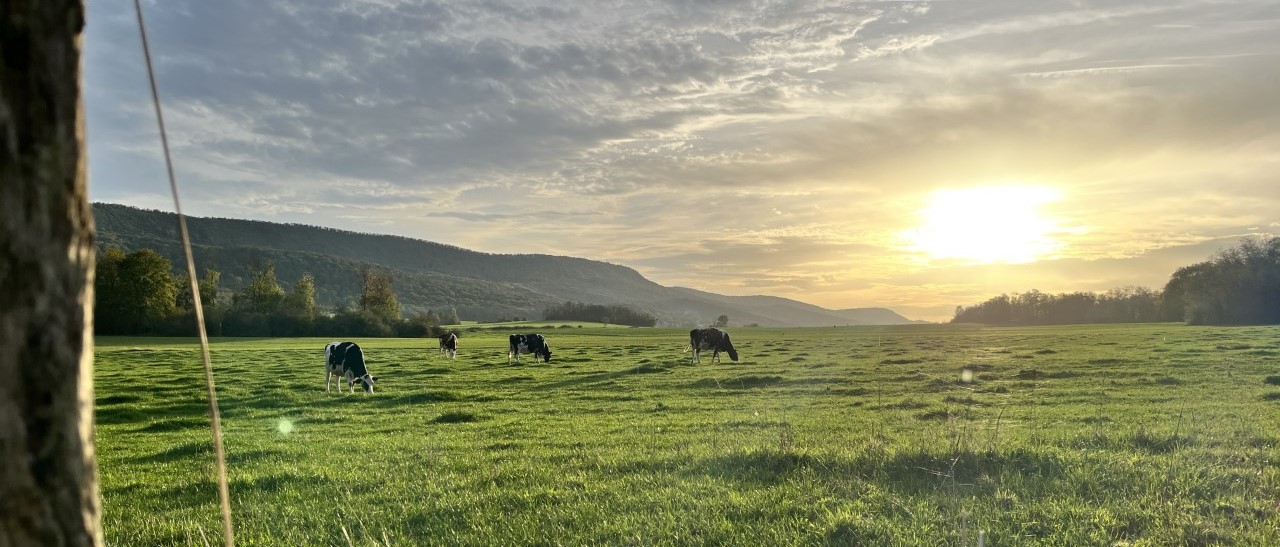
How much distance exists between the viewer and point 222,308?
83.6 meters

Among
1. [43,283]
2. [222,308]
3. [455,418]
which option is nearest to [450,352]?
[455,418]

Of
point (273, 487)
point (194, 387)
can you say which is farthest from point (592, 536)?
point (194, 387)

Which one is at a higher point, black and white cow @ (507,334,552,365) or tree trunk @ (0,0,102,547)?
tree trunk @ (0,0,102,547)

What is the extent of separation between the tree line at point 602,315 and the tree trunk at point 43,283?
148m

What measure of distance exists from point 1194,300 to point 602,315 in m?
102

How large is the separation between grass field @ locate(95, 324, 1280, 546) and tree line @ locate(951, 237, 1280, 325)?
219 ft

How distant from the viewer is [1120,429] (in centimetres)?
1229

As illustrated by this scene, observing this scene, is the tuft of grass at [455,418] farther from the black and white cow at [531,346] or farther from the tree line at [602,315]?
the tree line at [602,315]

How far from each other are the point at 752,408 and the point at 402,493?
10.0m

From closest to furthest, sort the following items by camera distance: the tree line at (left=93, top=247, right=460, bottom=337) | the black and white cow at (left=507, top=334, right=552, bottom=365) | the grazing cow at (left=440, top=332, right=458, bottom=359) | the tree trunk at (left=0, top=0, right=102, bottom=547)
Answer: the tree trunk at (left=0, top=0, right=102, bottom=547), the black and white cow at (left=507, top=334, right=552, bottom=365), the grazing cow at (left=440, top=332, right=458, bottom=359), the tree line at (left=93, top=247, right=460, bottom=337)

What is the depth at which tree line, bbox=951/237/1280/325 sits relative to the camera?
72.9 m

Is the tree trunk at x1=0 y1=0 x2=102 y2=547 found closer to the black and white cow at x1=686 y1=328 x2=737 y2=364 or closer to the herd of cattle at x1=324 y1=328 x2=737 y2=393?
the herd of cattle at x1=324 y1=328 x2=737 y2=393

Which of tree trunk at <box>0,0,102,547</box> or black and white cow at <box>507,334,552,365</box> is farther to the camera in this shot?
black and white cow at <box>507,334,552,365</box>

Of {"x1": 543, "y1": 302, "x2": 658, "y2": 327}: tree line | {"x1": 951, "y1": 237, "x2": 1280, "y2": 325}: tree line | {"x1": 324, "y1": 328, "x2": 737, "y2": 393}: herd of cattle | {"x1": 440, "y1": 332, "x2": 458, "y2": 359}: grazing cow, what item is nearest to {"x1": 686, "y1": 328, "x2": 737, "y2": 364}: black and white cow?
{"x1": 324, "y1": 328, "x2": 737, "y2": 393}: herd of cattle
